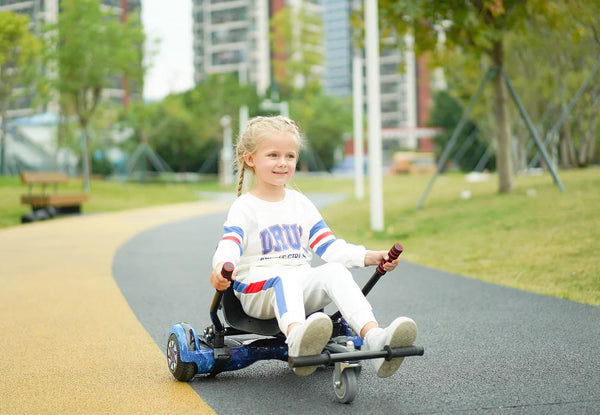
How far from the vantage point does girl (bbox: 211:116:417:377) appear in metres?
3.20

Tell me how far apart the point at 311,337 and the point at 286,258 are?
653 mm

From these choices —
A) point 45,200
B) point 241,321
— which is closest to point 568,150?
point 45,200

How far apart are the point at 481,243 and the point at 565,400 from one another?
651 centimetres

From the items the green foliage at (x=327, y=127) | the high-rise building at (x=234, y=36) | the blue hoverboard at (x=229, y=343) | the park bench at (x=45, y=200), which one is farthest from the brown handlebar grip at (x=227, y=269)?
the high-rise building at (x=234, y=36)

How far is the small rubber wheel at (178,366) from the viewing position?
143 inches

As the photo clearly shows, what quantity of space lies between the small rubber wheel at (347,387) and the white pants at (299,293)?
0.22 meters

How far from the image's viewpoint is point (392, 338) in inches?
123

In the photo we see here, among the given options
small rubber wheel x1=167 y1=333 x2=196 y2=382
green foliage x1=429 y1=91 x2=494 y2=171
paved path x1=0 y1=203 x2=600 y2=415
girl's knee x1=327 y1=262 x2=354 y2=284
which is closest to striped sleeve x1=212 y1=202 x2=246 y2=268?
girl's knee x1=327 y1=262 x2=354 y2=284

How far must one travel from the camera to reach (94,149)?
168ft

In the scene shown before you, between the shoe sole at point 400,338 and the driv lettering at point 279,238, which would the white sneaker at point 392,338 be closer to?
the shoe sole at point 400,338

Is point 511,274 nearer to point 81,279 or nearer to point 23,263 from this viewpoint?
Result: point 81,279

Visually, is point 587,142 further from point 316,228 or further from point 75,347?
point 75,347

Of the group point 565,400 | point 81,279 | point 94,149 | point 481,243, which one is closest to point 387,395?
point 565,400

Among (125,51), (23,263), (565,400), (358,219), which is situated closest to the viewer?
(565,400)
